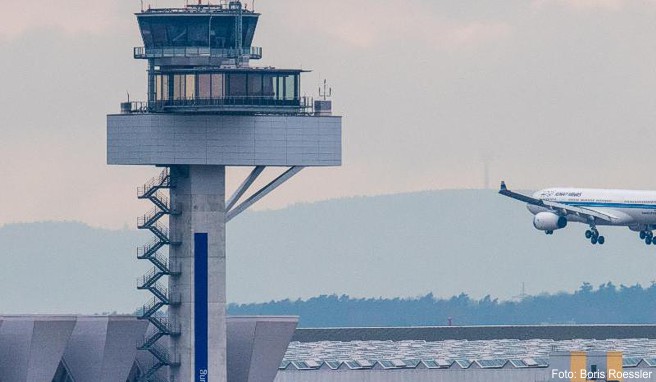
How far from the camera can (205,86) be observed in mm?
182625

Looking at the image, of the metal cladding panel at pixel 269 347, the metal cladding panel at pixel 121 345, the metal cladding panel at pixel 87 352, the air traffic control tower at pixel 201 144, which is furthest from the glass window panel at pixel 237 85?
the metal cladding panel at pixel 87 352

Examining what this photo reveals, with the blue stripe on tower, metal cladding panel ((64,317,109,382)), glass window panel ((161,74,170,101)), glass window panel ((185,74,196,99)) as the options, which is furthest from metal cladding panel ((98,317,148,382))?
glass window panel ((185,74,196,99))

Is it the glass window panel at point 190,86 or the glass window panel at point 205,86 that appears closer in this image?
the glass window panel at point 205,86

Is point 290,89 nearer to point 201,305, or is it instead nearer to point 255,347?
point 201,305

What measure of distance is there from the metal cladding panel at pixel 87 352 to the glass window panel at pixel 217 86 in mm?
19475

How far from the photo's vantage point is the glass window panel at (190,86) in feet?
600

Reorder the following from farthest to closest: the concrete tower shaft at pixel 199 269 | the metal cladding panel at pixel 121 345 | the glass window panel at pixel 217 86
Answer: the metal cladding panel at pixel 121 345
the concrete tower shaft at pixel 199 269
the glass window panel at pixel 217 86

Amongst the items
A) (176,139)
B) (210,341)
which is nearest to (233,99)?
(176,139)

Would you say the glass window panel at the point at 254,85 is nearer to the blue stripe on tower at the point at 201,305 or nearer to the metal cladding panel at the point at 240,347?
the blue stripe on tower at the point at 201,305

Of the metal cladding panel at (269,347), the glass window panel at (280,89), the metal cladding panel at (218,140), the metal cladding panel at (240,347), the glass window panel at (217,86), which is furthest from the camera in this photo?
the metal cladding panel at (269,347)

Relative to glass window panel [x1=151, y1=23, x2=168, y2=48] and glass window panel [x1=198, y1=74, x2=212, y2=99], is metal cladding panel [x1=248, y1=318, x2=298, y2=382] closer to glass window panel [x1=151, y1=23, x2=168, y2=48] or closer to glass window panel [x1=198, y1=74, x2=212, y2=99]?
glass window panel [x1=198, y1=74, x2=212, y2=99]

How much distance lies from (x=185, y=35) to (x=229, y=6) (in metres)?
4.04

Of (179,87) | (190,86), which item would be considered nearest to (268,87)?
(190,86)

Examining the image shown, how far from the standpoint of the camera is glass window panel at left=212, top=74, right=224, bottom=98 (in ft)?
598
